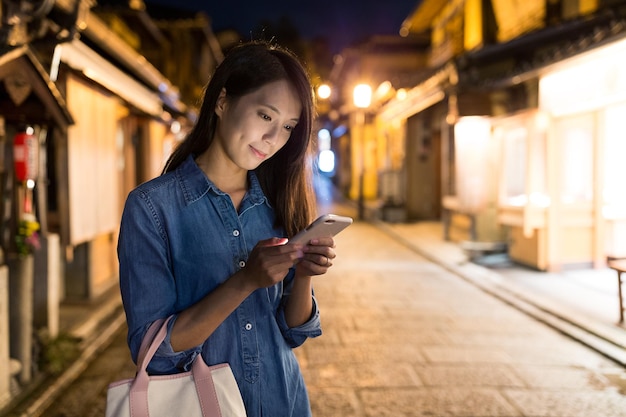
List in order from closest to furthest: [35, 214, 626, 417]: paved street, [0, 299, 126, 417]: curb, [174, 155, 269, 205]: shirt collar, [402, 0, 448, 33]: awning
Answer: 1. [174, 155, 269, 205]: shirt collar
2. [0, 299, 126, 417]: curb
3. [35, 214, 626, 417]: paved street
4. [402, 0, 448, 33]: awning

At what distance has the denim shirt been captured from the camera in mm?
1745

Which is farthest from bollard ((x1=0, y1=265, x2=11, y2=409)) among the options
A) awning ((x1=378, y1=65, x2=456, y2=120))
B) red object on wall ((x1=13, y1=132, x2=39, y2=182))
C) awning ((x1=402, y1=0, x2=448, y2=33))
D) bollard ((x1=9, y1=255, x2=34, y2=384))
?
awning ((x1=402, y1=0, x2=448, y2=33))

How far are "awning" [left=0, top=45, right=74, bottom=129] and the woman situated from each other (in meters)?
3.61

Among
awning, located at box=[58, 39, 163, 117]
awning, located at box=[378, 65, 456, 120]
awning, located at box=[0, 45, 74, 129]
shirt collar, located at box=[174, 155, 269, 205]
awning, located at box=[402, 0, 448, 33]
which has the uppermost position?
awning, located at box=[402, 0, 448, 33]

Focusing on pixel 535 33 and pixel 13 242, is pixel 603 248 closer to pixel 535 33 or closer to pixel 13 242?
pixel 535 33

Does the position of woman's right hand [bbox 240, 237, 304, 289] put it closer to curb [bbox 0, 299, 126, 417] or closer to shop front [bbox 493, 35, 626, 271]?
curb [bbox 0, 299, 126, 417]

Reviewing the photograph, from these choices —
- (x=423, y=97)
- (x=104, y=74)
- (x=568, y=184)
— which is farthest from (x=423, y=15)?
(x=104, y=74)

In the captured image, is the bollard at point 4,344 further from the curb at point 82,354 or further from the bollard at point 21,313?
the bollard at point 21,313

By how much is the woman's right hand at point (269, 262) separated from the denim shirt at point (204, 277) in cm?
27

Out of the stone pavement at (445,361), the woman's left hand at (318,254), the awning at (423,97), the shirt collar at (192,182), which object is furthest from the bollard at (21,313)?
the awning at (423,97)

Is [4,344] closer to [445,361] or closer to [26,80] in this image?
[26,80]

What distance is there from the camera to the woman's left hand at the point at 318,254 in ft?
5.66

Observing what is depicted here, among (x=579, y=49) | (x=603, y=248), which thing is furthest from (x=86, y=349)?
(x=603, y=248)

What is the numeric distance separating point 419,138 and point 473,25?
19.7 feet
